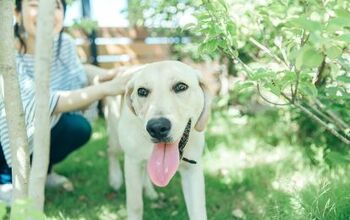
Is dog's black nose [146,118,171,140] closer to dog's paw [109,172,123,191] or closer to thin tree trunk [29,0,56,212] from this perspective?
thin tree trunk [29,0,56,212]

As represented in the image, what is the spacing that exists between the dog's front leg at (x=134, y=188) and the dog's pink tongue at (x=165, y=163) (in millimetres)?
300

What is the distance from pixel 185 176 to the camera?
2.65 metres

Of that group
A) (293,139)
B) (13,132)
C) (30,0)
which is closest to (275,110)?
(293,139)

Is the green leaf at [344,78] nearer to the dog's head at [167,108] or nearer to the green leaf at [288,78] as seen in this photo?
the green leaf at [288,78]

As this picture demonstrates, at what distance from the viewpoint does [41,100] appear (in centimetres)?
212

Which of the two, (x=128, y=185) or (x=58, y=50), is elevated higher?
(x=58, y=50)

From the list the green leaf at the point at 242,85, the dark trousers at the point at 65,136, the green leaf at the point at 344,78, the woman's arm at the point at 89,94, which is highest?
the green leaf at the point at 344,78

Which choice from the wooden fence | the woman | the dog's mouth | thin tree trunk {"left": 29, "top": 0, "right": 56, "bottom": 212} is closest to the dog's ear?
the dog's mouth

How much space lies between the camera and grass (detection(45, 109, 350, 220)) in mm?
2621

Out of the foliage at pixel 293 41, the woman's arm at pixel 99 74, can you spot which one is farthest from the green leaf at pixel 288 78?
the woman's arm at pixel 99 74

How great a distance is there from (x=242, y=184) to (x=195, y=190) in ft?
3.44

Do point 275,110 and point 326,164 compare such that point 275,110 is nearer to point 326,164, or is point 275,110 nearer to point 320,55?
point 326,164

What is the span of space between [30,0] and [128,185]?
1384mm

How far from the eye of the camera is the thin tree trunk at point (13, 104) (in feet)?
6.70
